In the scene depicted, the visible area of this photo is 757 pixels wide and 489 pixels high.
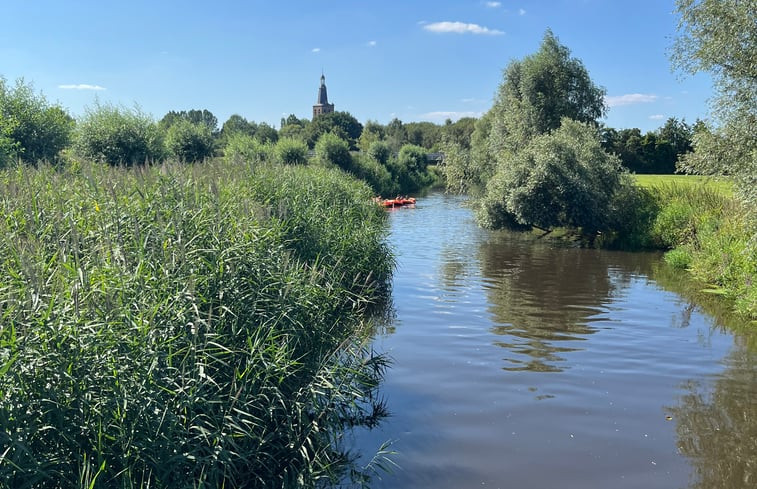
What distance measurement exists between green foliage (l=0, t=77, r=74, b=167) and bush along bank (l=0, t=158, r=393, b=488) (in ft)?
50.9

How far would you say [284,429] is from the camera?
16.3 feet

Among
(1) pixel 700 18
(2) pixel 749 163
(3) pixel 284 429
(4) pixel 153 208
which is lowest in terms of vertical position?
(3) pixel 284 429

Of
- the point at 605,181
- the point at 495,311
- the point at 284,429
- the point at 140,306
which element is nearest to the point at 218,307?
the point at 140,306

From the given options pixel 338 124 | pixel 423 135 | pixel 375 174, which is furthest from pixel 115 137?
pixel 338 124

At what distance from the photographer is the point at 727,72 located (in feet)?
45.4

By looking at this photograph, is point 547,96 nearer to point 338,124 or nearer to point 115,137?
point 115,137

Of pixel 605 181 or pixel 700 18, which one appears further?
Answer: pixel 605 181

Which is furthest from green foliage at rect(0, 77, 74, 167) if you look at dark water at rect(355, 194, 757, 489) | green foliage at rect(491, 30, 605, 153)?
green foliage at rect(491, 30, 605, 153)

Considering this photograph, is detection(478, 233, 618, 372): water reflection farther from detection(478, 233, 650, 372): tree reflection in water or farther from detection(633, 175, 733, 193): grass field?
detection(633, 175, 733, 193): grass field

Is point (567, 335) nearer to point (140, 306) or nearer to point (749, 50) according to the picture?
point (140, 306)

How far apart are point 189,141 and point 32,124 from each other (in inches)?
308

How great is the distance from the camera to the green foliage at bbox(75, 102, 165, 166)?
21.9 meters

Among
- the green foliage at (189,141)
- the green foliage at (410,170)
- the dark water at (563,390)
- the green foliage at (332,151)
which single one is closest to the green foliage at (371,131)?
the green foliage at (410,170)

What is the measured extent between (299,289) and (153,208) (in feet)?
6.11
